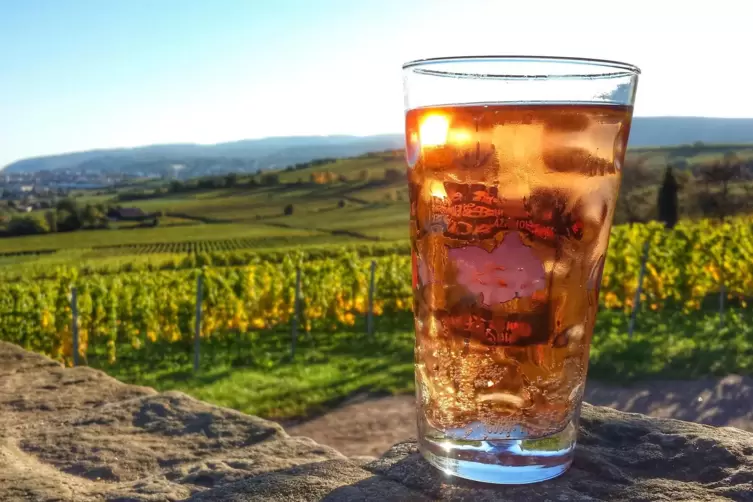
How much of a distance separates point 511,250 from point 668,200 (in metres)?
46.5

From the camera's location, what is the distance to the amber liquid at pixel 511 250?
975mm

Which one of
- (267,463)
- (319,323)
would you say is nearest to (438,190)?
(267,463)

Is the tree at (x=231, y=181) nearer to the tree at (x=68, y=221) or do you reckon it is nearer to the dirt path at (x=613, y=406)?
the tree at (x=68, y=221)

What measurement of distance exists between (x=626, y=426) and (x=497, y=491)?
471 mm

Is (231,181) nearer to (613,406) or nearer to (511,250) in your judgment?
(613,406)

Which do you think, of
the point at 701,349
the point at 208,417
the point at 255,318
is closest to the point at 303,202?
the point at 255,318

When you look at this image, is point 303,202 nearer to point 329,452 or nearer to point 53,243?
point 53,243

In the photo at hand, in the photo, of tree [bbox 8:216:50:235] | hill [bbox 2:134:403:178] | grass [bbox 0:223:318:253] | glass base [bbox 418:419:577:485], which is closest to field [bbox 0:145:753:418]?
glass base [bbox 418:419:577:485]

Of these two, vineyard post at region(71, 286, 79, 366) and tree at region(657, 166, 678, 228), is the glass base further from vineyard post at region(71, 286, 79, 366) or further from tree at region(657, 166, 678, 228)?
tree at region(657, 166, 678, 228)

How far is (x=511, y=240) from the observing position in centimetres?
97

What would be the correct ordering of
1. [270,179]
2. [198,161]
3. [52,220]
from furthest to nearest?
[198,161]
[270,179]
[52,220]

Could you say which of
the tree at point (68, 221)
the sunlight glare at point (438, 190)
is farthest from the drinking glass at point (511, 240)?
the tree at point (68, 221)

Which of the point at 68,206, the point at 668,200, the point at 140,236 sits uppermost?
the point at 68,206

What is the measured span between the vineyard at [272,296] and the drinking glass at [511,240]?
37.6 ft
